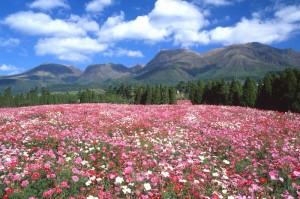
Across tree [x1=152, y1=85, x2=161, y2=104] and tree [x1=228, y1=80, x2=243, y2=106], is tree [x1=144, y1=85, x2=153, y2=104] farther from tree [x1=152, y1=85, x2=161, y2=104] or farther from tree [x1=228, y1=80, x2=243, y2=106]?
tree [x1=228, y1=80, x2=243, y2=106]

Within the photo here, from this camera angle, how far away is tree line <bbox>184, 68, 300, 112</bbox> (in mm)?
32725

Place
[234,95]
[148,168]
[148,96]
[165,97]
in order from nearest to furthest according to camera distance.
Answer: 1. [148,168]
2. [234,95]
3. [165,97]
4. [148,96]

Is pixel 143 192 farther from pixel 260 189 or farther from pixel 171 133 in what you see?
pixel 171 133

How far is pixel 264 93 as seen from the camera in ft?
143

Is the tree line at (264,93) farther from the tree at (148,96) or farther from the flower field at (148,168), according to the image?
the flower field at (148,168)

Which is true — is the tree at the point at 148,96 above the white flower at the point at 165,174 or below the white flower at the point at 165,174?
below

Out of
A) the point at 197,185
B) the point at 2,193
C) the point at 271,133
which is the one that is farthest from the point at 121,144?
the point at 271,133

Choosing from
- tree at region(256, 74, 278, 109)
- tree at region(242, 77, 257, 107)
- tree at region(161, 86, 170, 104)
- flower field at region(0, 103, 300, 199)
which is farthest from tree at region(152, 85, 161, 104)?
flower field at region(0, 103, 300, 199)

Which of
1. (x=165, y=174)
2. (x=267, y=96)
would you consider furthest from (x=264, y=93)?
(x=165, y=174)

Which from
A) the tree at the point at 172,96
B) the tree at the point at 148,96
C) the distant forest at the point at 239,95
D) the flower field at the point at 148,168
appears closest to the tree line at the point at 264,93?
the distant forest at the point at 239,95

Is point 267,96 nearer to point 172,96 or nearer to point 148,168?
point 172,96

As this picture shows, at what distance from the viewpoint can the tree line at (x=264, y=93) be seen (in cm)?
3272

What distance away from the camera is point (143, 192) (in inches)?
248

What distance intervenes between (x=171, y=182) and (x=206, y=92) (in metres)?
65.9
